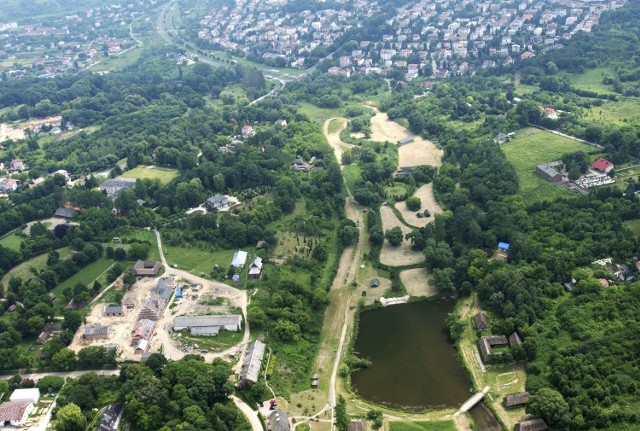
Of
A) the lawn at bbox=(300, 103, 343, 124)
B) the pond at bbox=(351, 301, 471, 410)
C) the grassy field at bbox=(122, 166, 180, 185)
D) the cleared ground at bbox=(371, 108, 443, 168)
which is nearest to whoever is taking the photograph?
the pond at bbox=(351, 301, 471, 410)

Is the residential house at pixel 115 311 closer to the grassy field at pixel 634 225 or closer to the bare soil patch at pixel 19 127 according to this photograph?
the grassy field at pixel 634 225

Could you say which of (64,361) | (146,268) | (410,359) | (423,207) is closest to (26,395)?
(64,361)

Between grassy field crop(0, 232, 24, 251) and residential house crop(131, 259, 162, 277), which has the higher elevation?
residential house crop(131, 259, 162, 277)

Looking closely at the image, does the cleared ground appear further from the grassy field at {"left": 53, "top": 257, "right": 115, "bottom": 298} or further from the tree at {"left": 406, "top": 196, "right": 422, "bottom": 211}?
the grassy field at {"left": 53, "top": 257, "right": 115, "bottom": 298}

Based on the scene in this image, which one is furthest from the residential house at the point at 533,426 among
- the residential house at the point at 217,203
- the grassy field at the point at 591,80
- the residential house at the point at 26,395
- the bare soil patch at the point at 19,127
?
the bare soil patch at the point at 19,127

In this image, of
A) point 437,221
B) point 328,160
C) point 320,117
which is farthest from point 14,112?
point 437,221

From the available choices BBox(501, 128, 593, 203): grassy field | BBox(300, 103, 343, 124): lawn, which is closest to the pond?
BBox(501, 128, 593, 203): grassy field

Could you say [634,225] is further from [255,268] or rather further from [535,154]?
[255,268]
